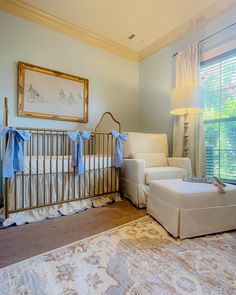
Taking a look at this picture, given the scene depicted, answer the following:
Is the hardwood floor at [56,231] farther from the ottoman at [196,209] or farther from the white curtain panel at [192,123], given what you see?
the white curtain panel at [192,123]

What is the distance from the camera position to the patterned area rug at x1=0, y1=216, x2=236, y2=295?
0.97 metres

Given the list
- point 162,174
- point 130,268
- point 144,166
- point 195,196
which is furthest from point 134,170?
point 130,268

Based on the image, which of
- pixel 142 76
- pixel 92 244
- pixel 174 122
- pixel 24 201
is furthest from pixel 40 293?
pixel 142 76

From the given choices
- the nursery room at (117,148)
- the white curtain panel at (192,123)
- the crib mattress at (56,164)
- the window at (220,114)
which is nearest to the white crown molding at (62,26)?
the nursery room at (117,148)

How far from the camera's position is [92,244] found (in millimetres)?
1408

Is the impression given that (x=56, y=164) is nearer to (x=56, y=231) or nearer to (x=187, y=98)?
(x=56, y=231)

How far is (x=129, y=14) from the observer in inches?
104

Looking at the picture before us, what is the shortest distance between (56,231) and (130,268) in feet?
2.64

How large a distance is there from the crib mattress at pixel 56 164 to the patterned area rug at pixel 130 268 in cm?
92

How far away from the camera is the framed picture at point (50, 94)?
8.40ft

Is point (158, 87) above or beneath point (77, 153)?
above

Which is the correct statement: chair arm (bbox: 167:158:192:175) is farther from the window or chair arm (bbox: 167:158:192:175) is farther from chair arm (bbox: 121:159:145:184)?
chair arm (bbox: 121:159:145:184)

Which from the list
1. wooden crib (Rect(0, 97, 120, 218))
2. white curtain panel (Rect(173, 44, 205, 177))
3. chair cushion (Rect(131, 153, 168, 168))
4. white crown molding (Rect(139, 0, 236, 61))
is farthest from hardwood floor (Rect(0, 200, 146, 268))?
white crown molding (Rect(139, 0, 236, 61))

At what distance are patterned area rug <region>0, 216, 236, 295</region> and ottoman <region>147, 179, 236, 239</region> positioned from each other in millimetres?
88
